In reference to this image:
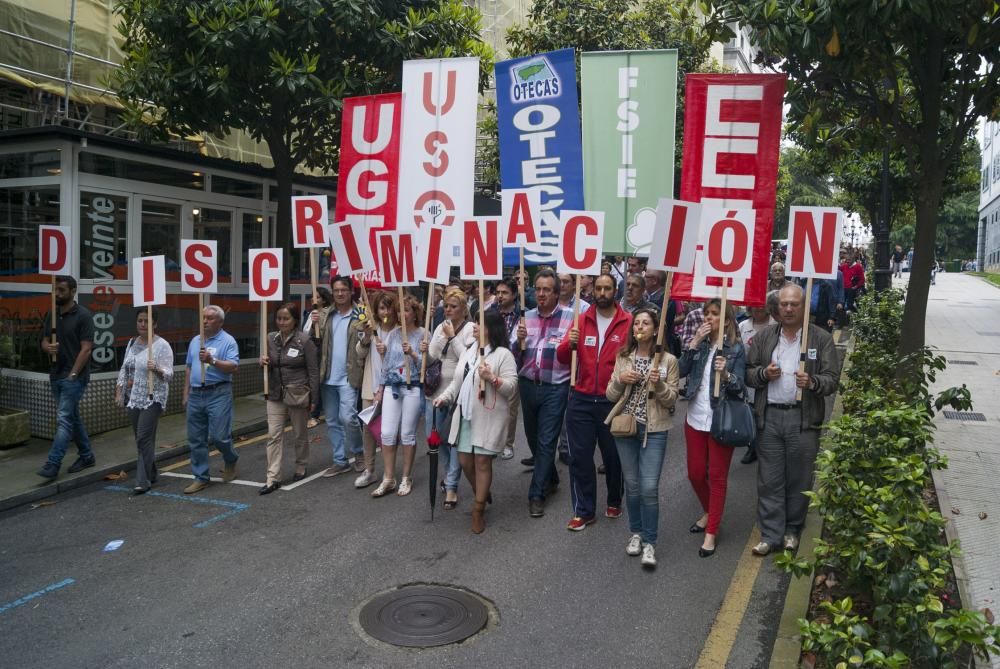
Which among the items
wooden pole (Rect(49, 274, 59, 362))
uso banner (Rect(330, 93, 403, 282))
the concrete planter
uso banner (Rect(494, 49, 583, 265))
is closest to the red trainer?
uso banner (Rect(494, 49, 583, 265))

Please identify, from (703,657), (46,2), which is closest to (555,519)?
(703,657)

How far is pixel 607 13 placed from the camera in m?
18.2

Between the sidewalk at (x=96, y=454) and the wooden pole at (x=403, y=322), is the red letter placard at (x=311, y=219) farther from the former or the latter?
the sidewalk at (x=96, y=454)

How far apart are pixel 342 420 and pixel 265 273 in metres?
1.69

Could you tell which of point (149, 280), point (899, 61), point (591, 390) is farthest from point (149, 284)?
point (899, 61)

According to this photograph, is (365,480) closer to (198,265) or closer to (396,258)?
(396,258)

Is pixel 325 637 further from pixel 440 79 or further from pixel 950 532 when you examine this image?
pixel 440 79

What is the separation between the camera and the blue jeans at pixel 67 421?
8.12m

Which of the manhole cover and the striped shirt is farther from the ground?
the striped shirt

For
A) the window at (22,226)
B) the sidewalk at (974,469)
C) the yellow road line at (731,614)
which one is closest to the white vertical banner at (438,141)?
the yellow road line at (731,614)

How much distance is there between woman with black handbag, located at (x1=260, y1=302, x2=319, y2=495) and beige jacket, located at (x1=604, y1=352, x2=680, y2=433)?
10.8 feet

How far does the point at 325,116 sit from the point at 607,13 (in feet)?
29.7

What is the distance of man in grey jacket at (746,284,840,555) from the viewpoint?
5836mm

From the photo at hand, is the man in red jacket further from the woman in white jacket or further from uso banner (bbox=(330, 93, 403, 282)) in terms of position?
uso banner (bbox=(330, 93, 403, 282))
